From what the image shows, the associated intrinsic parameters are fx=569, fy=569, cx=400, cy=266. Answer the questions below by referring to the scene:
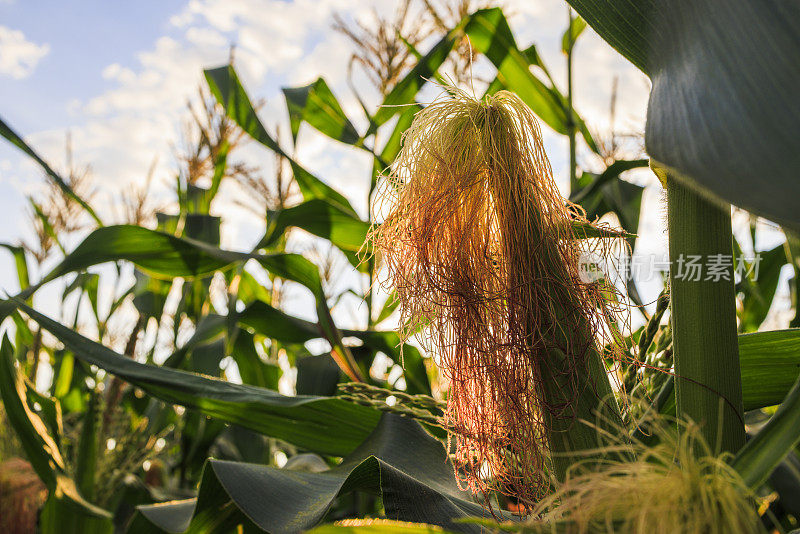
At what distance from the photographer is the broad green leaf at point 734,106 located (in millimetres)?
175

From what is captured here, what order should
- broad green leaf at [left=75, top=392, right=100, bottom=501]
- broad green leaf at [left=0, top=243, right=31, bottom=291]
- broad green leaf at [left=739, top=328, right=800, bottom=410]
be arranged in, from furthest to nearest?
broad green leaf at [left=0, top=243, right=31, bottom=291] < broad green leaf at [left=75, top=392, right=100, bottom=501] < broad green leaf at [left=739, top=328, right=800, bottom=410]

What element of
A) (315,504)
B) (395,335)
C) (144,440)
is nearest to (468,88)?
(315,504)

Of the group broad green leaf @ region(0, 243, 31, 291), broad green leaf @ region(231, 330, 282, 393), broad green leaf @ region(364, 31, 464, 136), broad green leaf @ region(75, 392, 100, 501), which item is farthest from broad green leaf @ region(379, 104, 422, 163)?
broad green leaf @ region(0, 243, 31, 291)

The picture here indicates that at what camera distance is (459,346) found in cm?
40

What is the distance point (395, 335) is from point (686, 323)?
1.81 ft

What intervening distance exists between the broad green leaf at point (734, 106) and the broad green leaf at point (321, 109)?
84cm

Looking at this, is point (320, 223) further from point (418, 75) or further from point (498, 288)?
point (498, 288)

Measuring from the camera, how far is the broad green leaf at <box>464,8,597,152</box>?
0.84 metres

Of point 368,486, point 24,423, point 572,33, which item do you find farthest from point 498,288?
point 572,33

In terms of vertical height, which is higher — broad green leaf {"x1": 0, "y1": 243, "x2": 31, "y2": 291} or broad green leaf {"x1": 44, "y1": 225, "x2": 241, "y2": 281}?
broad green leaf {"x1": 0, "y1": 243, "x2": 31, "y2": 291}

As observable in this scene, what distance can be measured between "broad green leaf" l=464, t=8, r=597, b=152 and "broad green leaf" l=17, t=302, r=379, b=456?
583 millimetres

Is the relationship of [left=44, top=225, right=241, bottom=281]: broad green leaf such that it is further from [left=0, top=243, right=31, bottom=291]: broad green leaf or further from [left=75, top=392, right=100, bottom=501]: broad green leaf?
[left=0, top=243, right=31, bottom=291]: broad green leaf

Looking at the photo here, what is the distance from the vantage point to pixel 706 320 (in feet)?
1.03

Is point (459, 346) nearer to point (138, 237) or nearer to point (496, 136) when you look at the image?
point (496, 136)
